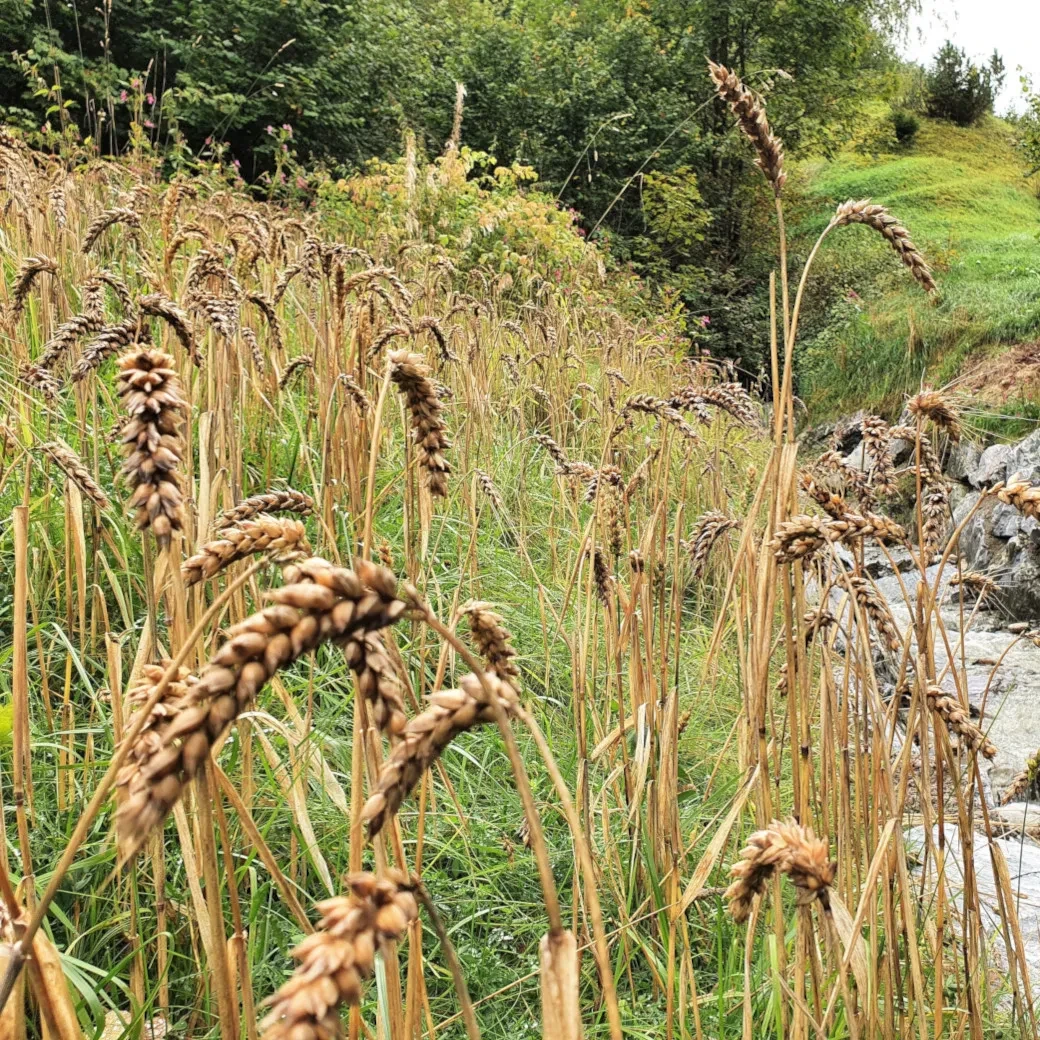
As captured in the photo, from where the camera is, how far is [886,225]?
4.05ft

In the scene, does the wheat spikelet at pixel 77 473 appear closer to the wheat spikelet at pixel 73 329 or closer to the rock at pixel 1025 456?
the wheat spikelet at pixel 73 329

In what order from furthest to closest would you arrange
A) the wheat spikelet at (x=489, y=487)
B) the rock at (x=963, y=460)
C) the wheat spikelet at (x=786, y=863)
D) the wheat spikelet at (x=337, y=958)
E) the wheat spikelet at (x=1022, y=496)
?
the rock at (x=963, y=460) → the wheat spikelet at (x=489, y=487) → the wheat spikelet at (x=1022, y=496) → the wheat spikelet at (x=786, y=863) → the wheat spikelet at (x=337, y=958)

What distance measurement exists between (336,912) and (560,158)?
14.5m

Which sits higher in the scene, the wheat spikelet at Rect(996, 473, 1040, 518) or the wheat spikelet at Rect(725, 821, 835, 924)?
the wheat spikelet at Rect(996, 473, 1040, 518)

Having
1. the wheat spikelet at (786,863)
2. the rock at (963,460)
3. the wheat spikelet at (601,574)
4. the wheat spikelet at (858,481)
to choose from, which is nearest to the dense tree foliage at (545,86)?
the rock at (963,460)

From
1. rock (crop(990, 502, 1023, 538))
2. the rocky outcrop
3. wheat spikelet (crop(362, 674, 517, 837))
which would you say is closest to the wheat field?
wheat spikelet (crop(362, 674, 517, 837))

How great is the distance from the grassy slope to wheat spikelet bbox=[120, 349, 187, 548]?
6.02 m

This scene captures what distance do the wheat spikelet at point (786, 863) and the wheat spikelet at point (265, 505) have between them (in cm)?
52

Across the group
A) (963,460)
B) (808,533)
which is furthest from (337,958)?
(963,460)

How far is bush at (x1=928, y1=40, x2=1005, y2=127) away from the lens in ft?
76.4

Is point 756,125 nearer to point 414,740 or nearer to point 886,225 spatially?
point 886,225

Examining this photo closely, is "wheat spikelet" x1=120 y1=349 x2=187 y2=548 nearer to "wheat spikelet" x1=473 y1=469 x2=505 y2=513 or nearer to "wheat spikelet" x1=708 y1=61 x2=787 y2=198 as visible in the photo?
"wheat spikelet" x1=708 y1=61 x2=787 y2=198

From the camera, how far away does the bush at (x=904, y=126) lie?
22.3m

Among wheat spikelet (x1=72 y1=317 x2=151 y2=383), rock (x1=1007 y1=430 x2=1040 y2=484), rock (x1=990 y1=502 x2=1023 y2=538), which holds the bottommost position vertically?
rock (x1=990 y1=502 x2=1023 y2=538)
